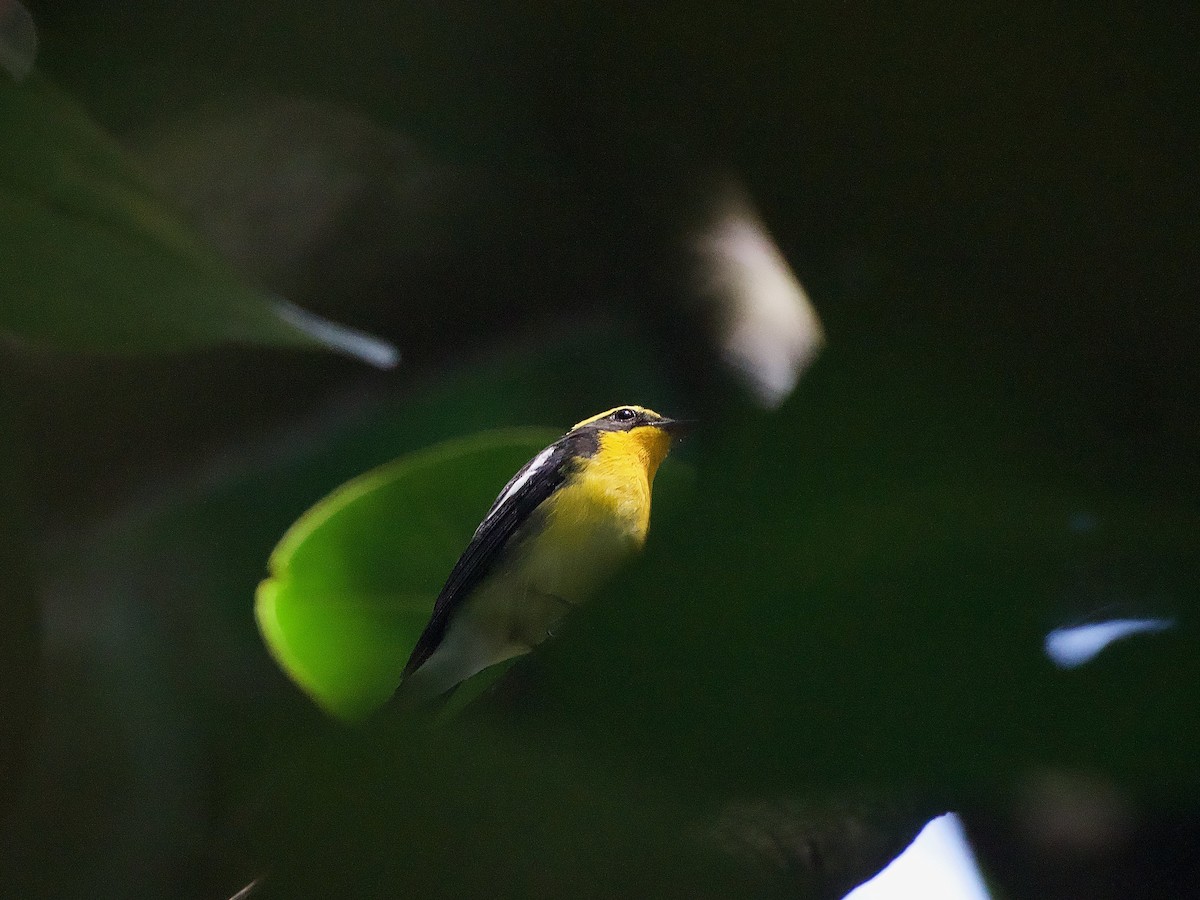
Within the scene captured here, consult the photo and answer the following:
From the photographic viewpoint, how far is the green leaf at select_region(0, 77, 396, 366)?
0.36m

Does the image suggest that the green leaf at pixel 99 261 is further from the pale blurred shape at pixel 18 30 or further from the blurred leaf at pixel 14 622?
the pale blurred shape at pixel 18 30

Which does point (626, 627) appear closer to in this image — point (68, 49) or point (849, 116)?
point (849, 116)

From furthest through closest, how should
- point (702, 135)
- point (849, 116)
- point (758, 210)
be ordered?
point (702, 135)
point (758, 210)
point (849, 116)

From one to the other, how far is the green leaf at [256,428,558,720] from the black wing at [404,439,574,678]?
0.08 feet

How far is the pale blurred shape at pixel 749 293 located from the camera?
0.45m

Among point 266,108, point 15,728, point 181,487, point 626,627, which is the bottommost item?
point 15,728

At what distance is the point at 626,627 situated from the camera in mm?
169

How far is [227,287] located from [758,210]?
263 millimetres

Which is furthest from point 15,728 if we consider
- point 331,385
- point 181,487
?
point 331,385

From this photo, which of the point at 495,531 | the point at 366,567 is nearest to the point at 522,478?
the point at 495,531

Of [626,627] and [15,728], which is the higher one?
[626,627]

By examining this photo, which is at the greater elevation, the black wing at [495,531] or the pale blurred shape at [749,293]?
the pale blurred shape at [749,293]

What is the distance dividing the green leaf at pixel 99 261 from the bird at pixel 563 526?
366 mm

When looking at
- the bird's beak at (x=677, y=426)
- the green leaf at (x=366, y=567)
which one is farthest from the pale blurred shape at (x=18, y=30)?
the bird's beak at (x=677, y=426)
